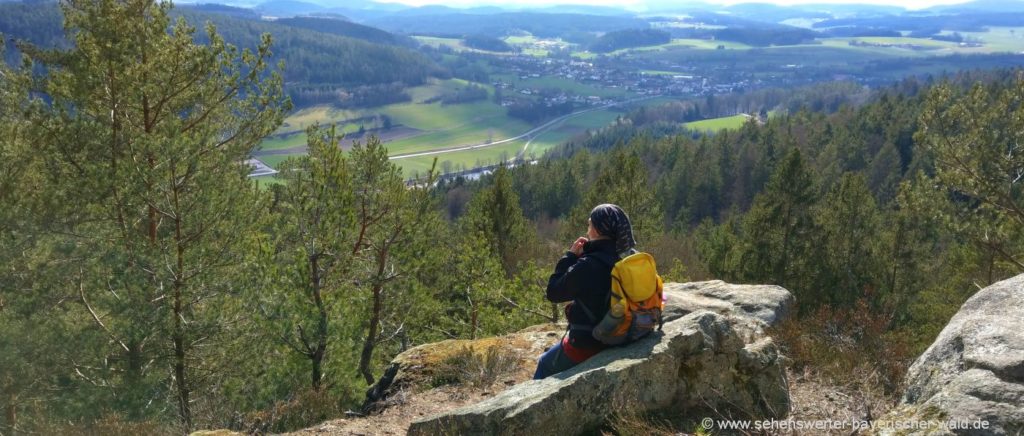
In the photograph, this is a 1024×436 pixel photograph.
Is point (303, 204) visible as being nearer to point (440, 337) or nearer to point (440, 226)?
point (440, 226)

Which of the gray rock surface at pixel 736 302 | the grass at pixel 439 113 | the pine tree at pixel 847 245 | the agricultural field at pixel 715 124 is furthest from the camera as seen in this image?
the grass at pixel 439 113

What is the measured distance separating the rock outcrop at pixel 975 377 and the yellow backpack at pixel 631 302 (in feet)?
6.73

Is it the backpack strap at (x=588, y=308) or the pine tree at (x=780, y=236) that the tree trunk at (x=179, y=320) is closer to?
the backpack strap at (x=588, y=308)

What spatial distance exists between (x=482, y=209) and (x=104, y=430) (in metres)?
17.3

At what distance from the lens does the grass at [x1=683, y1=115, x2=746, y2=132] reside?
138 metres

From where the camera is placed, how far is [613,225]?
568 centimetres

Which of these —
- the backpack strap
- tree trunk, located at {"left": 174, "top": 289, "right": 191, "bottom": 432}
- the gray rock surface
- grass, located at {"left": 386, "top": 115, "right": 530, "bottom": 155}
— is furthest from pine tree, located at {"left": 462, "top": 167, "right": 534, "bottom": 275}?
grass, located at {"left": 386, "top": 115, "right": 530, "bottom": 155}

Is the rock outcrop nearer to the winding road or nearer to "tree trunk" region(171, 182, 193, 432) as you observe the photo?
"tree trunk" region(171, 182, 193, 432)

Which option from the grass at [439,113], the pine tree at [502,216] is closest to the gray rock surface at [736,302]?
the pine tree at [502,216]

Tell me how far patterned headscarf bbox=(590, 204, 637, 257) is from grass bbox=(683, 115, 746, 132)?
138 m

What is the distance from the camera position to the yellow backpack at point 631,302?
553 cm

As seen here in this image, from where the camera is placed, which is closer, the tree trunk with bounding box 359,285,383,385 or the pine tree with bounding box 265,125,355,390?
the pine tree with bounding box 265,125,355,390

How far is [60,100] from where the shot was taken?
9.74 metres

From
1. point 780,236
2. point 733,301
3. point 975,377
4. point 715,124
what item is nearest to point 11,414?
point 733,301
